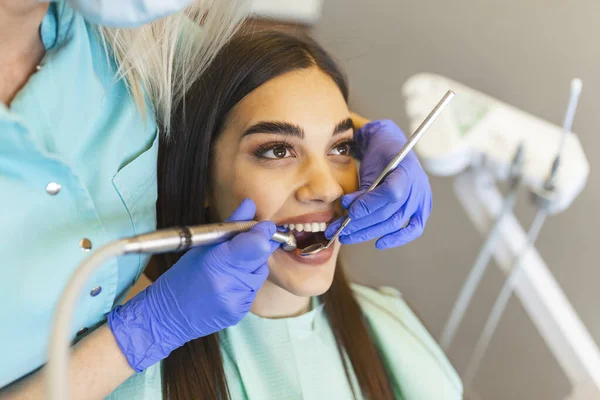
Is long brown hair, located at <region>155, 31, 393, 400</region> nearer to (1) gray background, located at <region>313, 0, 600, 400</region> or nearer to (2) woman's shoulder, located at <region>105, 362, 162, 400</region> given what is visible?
(2) woman's shoulder, located at <region>105, 362, 162, 400</region>

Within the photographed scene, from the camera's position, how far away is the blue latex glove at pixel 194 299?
2.57ft

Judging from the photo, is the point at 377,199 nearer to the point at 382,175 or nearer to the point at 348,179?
the point at 382,175

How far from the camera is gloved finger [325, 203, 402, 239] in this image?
93 cm

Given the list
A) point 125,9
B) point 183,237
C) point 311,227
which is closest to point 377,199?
point 311,227

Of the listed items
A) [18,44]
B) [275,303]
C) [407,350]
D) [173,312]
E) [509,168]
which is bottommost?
[407,350]

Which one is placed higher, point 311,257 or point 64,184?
point 64,184

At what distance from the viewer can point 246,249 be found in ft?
2.51

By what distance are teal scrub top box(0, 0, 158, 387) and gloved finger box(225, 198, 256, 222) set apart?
0.17 meters

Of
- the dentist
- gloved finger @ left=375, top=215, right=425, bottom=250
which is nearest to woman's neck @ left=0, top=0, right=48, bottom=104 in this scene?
the dentist

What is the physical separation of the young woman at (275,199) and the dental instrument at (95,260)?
135mm

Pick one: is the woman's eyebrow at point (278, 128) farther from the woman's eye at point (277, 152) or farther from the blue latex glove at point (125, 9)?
the blue latex glove at point (125, 9)

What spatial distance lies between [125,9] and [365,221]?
0.50 meters

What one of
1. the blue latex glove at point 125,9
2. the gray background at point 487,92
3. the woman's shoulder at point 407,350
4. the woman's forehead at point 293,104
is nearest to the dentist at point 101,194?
the blue latex glove at point 125,9

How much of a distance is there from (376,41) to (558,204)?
1051 mm
